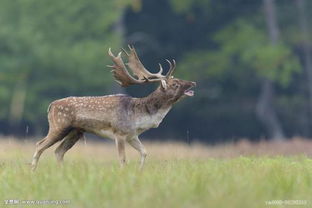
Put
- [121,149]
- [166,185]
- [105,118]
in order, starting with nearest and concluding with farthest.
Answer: [166,185]
[121,149]
[105,118]

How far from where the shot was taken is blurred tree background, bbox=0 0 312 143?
43.0 meters

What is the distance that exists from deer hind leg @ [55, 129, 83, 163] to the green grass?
1.78m

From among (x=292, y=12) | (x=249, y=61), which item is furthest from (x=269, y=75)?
(x=292, y=12)

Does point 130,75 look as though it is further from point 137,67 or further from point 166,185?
point 166,185

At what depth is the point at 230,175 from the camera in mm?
11133

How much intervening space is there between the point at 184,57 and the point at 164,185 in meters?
37.2

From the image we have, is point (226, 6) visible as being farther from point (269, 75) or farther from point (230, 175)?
point (230, 175)

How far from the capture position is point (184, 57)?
47.6 m

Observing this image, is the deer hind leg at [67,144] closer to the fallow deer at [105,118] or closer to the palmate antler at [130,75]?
the fallow deer at [105,118]

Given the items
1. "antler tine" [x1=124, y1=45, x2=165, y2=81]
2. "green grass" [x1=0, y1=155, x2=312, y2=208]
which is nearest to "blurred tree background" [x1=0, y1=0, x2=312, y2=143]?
"antler tine" [x1=124, y1=45, x2=165, y2=81]

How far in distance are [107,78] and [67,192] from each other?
33.3 metres

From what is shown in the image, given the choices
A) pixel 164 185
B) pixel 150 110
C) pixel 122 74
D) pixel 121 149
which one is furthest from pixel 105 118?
pixel 164 185

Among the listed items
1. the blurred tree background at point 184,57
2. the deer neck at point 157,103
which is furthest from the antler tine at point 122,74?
the blurred tree background at point 184,57

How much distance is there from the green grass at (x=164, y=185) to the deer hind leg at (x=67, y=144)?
178 cm
